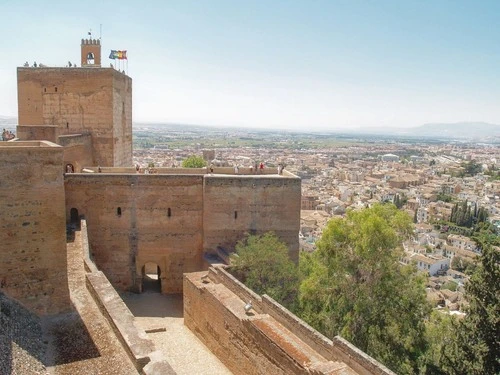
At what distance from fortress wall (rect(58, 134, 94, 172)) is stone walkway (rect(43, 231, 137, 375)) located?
34.5 ft

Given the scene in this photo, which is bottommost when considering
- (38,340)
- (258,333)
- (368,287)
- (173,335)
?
(173,335)

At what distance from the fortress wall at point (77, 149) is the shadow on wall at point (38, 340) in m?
11.7

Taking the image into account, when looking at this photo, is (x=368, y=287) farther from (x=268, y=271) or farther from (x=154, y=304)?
(x=154, y=304)

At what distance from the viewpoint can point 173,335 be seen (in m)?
15.2

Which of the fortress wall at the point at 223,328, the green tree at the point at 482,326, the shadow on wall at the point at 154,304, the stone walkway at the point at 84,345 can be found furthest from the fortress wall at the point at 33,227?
the green tree at the point at 482,326

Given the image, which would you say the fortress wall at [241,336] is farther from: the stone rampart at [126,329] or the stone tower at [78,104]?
the stone tower at [78,104]

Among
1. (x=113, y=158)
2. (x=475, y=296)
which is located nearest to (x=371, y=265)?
(x=475, y=296)

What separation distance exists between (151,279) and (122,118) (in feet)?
29.6

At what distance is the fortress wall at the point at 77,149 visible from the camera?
20.5 metres

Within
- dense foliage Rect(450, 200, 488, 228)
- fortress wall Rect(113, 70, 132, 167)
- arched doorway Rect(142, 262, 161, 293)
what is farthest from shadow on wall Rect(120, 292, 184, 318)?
dense foliage Rect(450, 200, 488, 228)

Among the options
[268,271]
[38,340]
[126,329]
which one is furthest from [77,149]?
[126,329]

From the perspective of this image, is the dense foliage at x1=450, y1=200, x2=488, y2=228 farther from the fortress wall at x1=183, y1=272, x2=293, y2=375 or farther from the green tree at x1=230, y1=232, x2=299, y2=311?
the fortress wall at x1=183, y1=272, x2=293, y2=375

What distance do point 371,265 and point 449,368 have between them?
14.2 feet

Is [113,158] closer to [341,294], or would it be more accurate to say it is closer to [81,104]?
[81,104]
